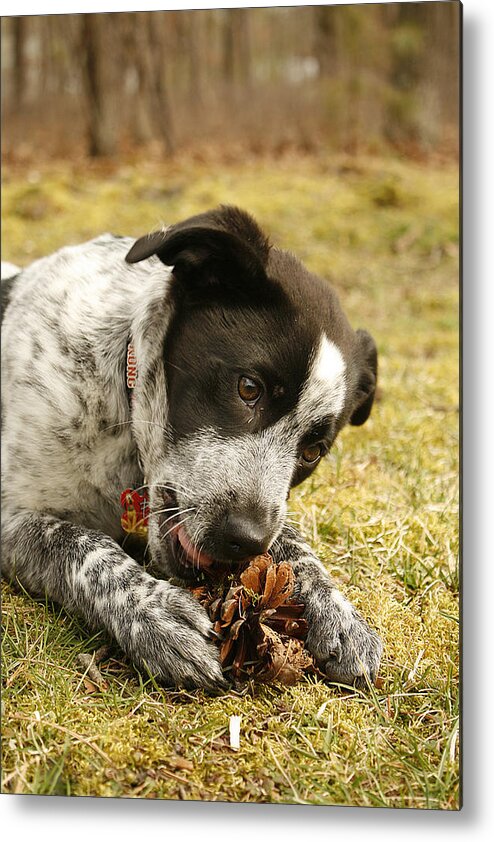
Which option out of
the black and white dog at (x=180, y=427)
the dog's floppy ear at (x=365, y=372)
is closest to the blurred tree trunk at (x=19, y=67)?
the black and white dog at (x=180, y=427)

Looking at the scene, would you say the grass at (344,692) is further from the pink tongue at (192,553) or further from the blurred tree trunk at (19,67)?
the blurred tree trunk at (19,67)

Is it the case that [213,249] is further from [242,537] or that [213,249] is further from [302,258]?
[302,258]

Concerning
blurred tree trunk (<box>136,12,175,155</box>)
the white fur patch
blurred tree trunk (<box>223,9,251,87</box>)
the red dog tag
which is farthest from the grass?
blurred tree trunk (<box>136,12,175,155</box>)

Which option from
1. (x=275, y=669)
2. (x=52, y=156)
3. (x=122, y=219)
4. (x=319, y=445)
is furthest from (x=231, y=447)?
(x=52, y=156)

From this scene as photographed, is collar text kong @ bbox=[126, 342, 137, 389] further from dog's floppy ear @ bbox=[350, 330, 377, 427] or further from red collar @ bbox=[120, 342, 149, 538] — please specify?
dog's floppy ear @ bbox=[350, 330, 377, 427]

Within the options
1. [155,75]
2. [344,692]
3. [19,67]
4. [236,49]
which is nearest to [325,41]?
[236,49]

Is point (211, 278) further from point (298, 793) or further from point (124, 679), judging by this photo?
point (298, 793)

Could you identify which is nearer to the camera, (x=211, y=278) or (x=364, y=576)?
(x=211, y=278)

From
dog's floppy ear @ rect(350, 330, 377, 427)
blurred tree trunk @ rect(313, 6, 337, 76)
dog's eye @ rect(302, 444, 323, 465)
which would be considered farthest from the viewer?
blurred tree trunk @ rect(313, 6, 337, 76)
